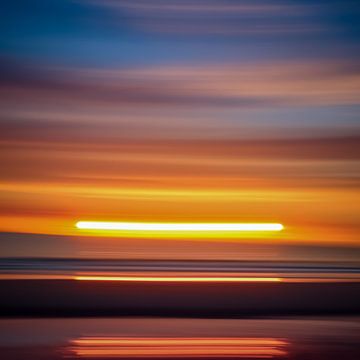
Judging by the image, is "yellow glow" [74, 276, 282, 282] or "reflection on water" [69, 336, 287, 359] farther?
"yellow glow" [74, 276, 282, 282]

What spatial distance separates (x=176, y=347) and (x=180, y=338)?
0.15 meters

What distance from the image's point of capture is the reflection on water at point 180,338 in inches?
119

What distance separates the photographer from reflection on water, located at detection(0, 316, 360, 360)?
3021mm

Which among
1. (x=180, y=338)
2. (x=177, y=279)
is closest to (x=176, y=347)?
(x=180, y=338)

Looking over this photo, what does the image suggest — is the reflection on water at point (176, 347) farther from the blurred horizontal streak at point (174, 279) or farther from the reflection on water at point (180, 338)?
the blurred horizontal streak at point (174, 279)

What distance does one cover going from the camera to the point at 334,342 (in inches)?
126

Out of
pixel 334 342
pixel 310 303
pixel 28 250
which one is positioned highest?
pixel 28 250

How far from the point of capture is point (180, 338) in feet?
10.7

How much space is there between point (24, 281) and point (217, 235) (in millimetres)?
1020

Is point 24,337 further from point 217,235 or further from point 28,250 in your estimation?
point 217,235

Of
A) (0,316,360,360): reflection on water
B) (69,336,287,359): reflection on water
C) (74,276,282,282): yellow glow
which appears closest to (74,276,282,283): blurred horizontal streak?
(74,276,282,282): yellow glow

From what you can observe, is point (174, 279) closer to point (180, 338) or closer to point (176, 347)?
point (180, 338)

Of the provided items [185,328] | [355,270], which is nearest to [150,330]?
[185,328]

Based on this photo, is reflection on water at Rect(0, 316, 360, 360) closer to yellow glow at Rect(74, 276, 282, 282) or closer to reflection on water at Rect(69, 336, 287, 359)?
reflection on water at Rect(69, 336, 287, 359)
